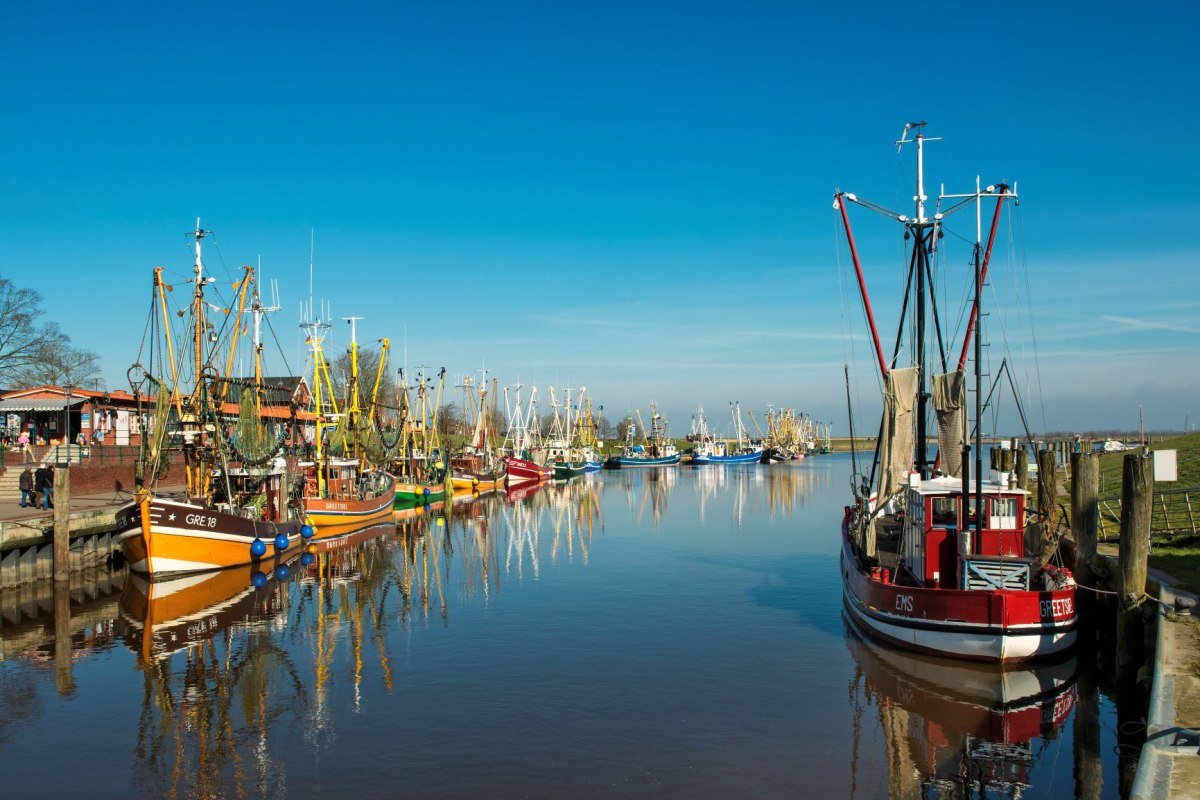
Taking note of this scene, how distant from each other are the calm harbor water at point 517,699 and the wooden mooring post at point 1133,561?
1.09 meters

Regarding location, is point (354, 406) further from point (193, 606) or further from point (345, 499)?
point (193, 606)

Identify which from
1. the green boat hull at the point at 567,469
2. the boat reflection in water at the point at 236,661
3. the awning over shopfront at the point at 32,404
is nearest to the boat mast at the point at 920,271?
the boat reflection in water at the point at 236,661

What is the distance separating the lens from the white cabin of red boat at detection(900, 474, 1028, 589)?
20297 mm

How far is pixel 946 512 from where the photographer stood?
21266 millimetres

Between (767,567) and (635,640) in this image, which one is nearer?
(635,640)

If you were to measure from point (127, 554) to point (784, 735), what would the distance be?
2549 cm

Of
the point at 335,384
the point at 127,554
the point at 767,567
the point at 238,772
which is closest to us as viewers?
the point at 238,772

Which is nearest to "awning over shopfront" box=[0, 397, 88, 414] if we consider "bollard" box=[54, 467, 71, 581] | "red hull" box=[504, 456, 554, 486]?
"bollard" box=[54, 467, 71, 581]

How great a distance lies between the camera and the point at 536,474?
9581 cm

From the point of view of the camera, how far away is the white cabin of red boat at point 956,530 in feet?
66.6

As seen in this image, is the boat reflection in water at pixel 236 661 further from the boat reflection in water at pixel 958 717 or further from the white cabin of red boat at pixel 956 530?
the white cabin of red boat at pixel 956 530

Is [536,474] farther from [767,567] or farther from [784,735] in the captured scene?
[784,735]

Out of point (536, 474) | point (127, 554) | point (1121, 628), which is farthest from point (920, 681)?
point (536, 474)

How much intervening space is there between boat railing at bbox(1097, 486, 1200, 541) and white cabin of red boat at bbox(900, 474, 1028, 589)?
4.30 m
